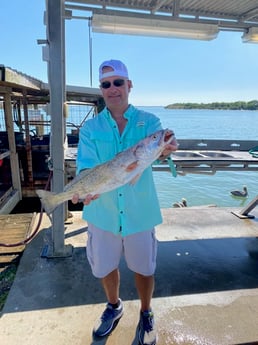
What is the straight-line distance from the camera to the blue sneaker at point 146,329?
179 centimetres

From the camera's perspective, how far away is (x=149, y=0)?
327 centimetres

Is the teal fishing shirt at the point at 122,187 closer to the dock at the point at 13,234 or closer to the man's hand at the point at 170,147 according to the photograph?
the man's hand at the point at 170,147

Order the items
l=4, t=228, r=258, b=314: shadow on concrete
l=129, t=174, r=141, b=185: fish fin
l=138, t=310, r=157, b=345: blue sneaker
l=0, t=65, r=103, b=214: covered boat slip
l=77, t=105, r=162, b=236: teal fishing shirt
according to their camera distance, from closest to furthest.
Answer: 1. l=129, t=174, r=141, b=185: fish fin
2. l=77, t=105, r=162, b=236: teal fishing shirt
3. l=138, t=310, r=157, b=345: blue sneaker
4. l=4, t=228, r=258, b=314: shadow on concrete
5. l=0, t=65, r=103, b=214: covered boat slip

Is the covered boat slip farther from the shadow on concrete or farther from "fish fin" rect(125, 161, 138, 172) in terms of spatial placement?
"fish fin" rect(125, 161, 138, 172)

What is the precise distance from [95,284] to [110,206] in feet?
3.60

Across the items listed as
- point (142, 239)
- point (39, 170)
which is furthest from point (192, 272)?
point (39, 170)

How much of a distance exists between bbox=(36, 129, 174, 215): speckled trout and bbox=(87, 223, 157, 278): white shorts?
297 millimetres

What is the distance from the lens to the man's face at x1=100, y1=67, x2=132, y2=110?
67.1 inches

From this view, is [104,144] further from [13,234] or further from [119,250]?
[13,234]

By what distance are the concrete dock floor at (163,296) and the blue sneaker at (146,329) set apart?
7cm

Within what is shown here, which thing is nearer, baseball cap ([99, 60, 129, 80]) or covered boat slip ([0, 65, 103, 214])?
baseball cap ([99, 60, 129, 80])

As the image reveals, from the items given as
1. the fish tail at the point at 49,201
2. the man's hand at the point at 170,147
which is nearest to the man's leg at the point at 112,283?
the fish tail at the point at 49,201

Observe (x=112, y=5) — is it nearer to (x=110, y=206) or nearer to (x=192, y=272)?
(x=110, y=206)

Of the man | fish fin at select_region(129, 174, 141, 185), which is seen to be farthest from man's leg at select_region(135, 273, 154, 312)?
fish fin at select_region(129, 174, 141, 185)
